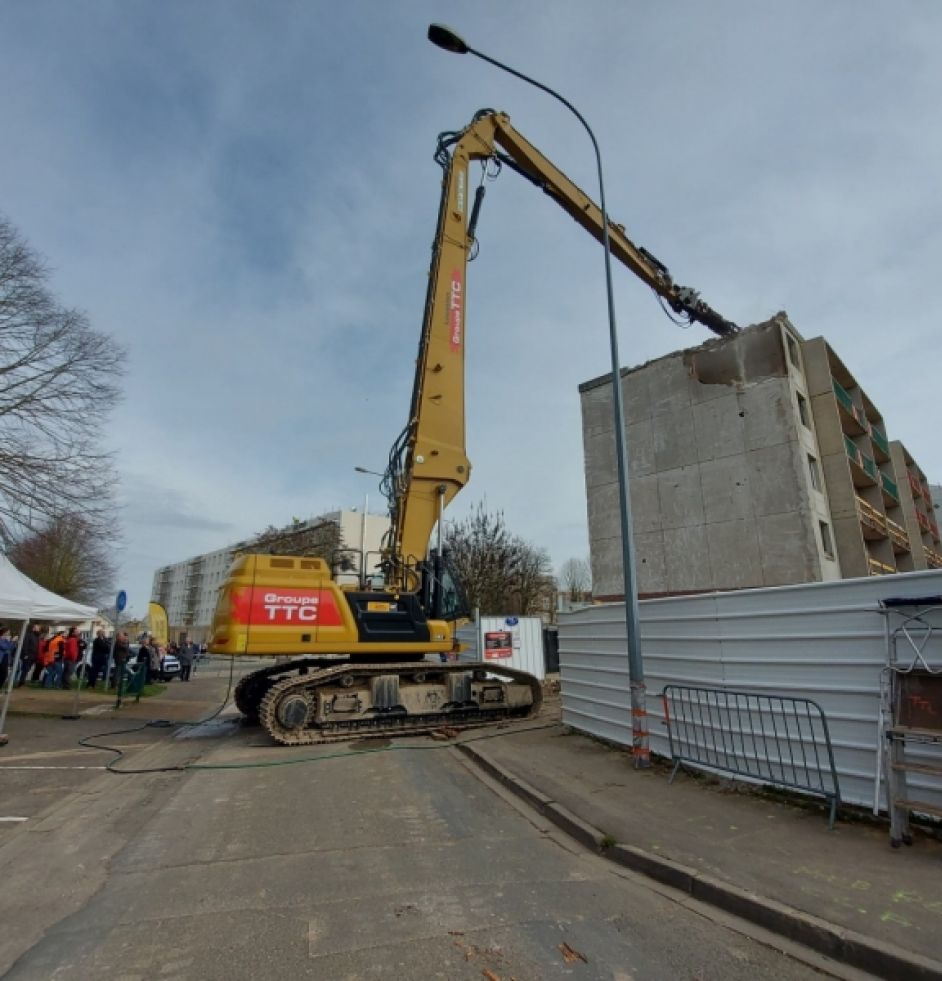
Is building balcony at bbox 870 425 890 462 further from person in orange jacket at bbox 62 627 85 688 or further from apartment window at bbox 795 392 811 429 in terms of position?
person in orange jacket at bbox 62 627 85 688

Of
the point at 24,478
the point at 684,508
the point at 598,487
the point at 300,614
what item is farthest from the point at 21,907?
the point at 598,487

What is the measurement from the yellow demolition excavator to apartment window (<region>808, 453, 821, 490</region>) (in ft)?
56.8

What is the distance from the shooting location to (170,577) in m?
128

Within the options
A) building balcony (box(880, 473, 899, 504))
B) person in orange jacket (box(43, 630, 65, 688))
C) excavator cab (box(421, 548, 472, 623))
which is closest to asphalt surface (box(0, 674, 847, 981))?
excavator cab (box(421, 548, 472, 623))

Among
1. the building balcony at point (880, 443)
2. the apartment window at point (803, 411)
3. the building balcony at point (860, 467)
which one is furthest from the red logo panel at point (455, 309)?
the building balcony at point (880, 443)

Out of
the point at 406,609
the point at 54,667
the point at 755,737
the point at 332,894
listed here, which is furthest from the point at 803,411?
the point at 54,667

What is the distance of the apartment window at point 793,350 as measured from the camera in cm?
2441

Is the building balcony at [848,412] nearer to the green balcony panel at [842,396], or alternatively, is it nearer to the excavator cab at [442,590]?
the green balcony panel at [842,396]

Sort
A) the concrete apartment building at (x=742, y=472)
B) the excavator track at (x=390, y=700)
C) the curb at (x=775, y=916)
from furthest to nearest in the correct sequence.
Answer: the concrete apartment building at (x=742, y=472) → the excavator track at (x=390, y=700) → the curb at (x=775, y=916)

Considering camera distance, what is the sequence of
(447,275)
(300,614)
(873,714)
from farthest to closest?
(447,275), (300,614), (873,714)

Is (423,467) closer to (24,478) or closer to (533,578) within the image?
(24,478)

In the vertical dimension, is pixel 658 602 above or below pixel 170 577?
below

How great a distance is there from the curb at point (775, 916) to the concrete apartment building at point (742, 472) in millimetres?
20092

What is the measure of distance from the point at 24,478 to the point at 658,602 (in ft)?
40.2
